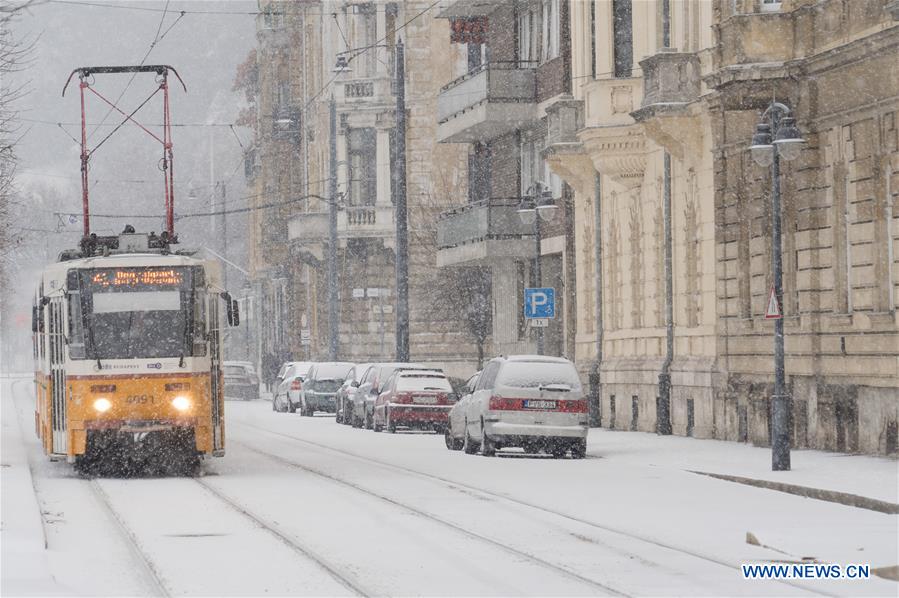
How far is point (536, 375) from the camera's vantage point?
31.8 metres

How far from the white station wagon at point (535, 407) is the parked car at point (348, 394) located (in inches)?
638

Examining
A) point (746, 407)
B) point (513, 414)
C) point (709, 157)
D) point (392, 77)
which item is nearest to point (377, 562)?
point (513, 414)

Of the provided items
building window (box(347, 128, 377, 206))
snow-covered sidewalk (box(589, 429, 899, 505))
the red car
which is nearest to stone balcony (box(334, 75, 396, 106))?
building window (box(347, 128, 377, 206))

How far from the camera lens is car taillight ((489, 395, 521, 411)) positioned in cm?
3153

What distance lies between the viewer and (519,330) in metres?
55.4

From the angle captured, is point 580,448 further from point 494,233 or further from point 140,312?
point 494,233

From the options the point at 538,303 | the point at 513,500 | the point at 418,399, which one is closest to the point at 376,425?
the point at 418,399

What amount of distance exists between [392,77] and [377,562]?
55.9 m

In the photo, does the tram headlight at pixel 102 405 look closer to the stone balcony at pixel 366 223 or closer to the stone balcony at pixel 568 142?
the stone balcony at pixel 568 142

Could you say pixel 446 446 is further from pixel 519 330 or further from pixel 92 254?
pixel 519 330

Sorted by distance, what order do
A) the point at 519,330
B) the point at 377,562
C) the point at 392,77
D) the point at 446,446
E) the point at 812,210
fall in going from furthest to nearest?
1. the point at 392,77
2. the point at 519,330
3. the point at 446,446
4. the point at 812,210
5. the point at 377,562

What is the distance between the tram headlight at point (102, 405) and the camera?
1044 inches

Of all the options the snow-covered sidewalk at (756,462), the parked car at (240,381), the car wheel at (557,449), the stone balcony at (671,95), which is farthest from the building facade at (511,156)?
the parked car at (240,381)

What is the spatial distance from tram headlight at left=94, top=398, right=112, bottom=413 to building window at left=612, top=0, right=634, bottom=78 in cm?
1839
